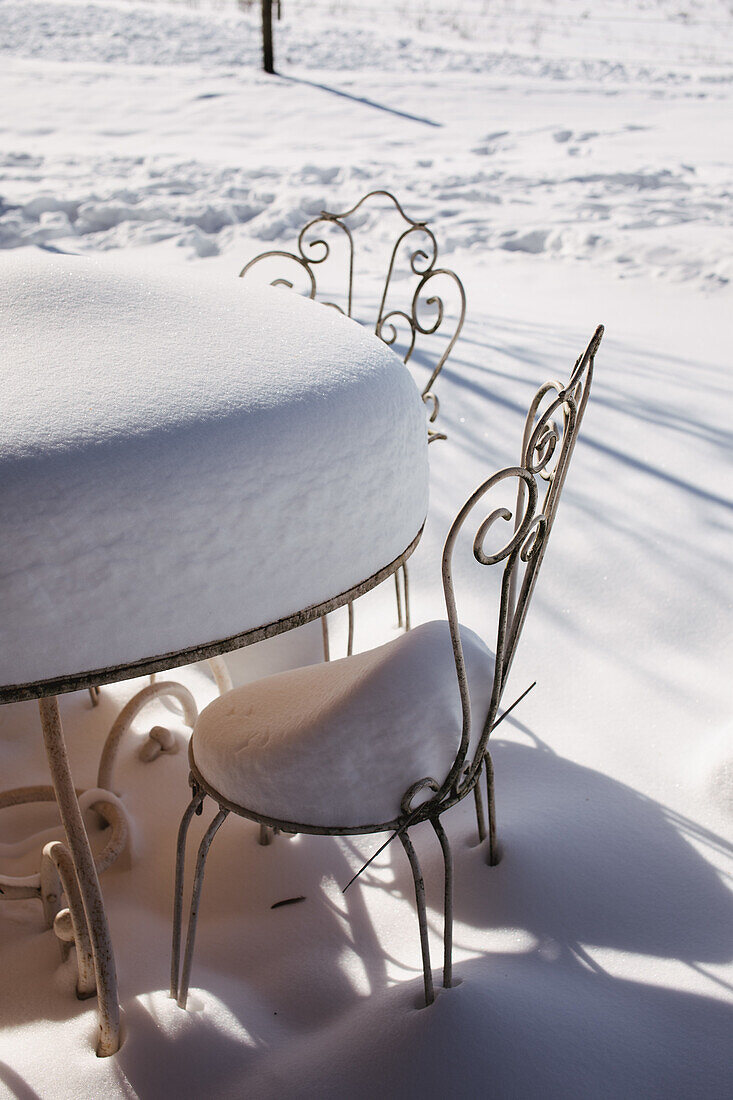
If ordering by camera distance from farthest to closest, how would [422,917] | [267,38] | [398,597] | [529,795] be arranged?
[267,38], [398,597], [529,795], [422,917]

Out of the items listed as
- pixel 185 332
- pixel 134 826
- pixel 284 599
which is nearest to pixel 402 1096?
pixel 284 599

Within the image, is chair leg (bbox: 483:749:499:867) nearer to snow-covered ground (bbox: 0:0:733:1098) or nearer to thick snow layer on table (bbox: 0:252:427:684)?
snow-covered ground (bbox: 0:0:733:1098)

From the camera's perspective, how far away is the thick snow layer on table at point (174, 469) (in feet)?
2.51

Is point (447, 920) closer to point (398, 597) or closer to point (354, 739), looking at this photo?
point (354, 739)

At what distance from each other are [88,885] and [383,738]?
0.44 m

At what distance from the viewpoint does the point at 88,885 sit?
1105 mm

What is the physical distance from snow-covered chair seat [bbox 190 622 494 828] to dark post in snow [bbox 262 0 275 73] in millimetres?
8802

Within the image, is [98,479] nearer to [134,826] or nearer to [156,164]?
[134,826]

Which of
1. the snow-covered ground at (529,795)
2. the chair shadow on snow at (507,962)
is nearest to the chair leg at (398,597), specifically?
the snow-covered ground at (529,795)

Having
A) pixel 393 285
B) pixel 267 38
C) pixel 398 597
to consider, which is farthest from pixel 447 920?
pixel 267 38

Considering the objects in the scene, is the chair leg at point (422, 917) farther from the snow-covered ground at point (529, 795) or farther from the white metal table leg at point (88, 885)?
the white metal table leg at point (88, 885)

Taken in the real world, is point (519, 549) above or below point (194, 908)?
above

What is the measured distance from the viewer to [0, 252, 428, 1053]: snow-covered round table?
0.77 m

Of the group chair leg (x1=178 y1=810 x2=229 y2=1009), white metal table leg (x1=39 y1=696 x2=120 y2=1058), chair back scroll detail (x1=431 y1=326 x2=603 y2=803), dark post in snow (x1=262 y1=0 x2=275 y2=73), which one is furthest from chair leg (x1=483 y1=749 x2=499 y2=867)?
dark post in snow (x1=262 y1=0 x2=275 y2=73)
